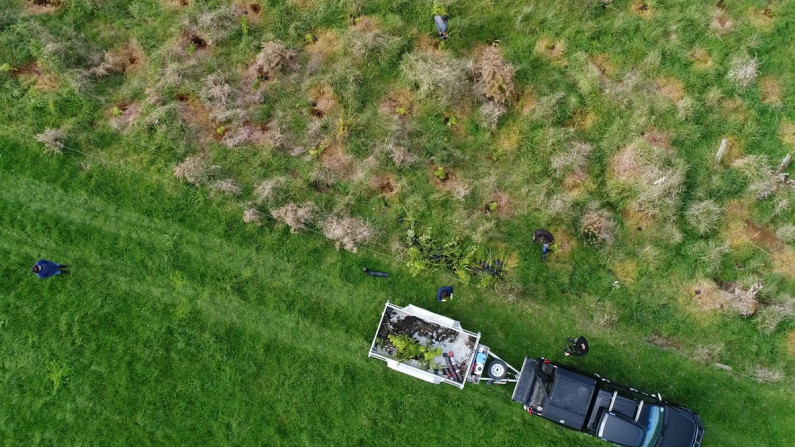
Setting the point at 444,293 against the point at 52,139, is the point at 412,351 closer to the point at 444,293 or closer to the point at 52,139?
the point at 444,293

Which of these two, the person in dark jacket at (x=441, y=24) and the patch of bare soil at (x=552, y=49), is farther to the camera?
the patch of bare soil at (x=552, y=49)

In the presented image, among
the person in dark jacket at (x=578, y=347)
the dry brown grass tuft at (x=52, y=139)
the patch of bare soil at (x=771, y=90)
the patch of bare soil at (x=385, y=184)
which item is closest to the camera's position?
the person in dark jacket at (x=578, y=347)

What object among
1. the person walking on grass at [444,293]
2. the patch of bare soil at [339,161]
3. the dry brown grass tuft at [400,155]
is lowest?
the person walking on grass at [444,293]

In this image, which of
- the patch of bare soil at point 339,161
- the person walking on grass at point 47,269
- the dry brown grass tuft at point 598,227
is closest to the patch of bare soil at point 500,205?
the dry brown grass tuft at point 598,227

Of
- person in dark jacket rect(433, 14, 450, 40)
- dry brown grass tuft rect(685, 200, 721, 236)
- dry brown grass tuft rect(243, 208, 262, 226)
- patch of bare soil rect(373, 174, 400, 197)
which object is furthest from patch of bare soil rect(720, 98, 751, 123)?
dry brown grass tuft rect(243, 208, 262, 226)

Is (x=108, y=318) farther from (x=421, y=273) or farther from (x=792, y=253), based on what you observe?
(x=792, y=253)

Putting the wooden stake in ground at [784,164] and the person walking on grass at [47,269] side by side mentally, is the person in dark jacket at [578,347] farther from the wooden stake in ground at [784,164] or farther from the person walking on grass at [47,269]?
the person walking on grass at [47,269]

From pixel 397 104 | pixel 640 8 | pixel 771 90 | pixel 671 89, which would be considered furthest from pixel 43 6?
pixel 771 90
